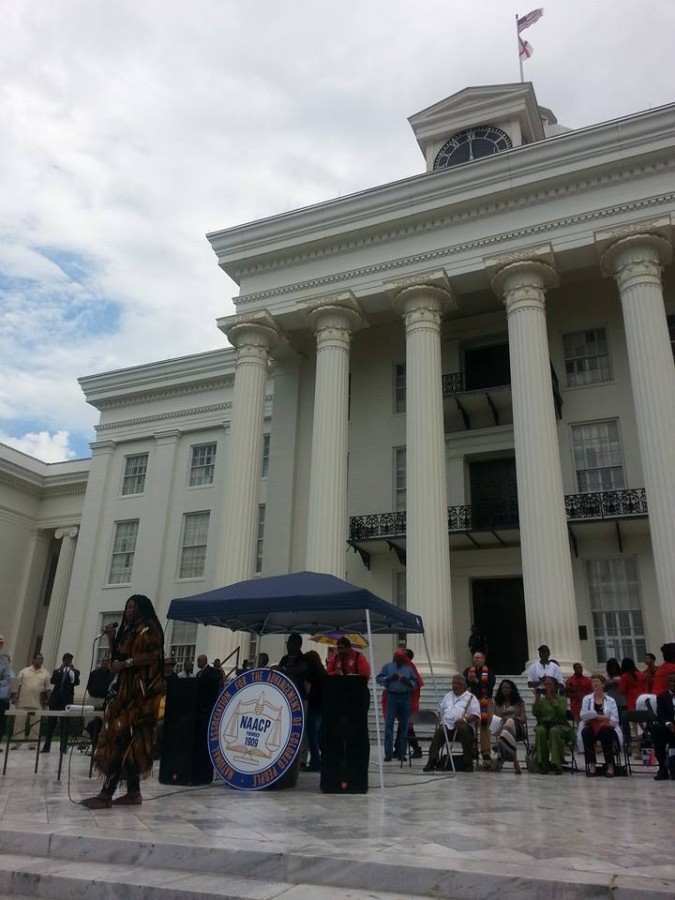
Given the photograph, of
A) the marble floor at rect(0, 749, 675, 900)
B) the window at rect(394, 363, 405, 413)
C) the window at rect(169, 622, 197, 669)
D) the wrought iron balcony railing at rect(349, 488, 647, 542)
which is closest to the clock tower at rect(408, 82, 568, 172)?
the window at rect(394, 363, 405, 413)

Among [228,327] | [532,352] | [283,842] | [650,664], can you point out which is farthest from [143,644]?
[228,327]

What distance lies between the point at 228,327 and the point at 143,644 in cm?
1759

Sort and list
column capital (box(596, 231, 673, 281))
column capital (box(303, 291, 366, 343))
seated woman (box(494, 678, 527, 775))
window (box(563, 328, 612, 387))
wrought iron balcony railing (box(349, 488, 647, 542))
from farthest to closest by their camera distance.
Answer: column capital (box(303, 291, 366, 343)) → window (box(563, 328, 612, 387)) → wrought iron balcony railing (box(349, 488, 647, 542)) → column capital (box(596, 231, 673, 281)) → seated woman (box(494, 678, 527, 775))

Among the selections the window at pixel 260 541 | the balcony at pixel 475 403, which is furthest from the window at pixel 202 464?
the balcony at pixel 475 403

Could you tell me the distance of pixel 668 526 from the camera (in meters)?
15.9

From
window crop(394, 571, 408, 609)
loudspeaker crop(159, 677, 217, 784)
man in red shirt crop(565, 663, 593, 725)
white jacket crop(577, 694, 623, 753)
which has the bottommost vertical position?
loudspeaker crop(159, 677, 217, 784)

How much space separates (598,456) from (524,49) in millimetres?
14452

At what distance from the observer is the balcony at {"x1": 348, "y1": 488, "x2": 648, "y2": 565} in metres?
18.8

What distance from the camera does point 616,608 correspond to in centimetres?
1906

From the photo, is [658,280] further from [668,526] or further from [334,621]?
[334,621]

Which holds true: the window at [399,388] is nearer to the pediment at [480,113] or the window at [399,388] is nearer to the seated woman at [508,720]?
the pediment at [480,113]

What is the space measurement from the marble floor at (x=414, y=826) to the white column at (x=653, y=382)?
7.88 metres

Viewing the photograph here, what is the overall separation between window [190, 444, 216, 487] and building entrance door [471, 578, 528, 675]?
1306 centimetres

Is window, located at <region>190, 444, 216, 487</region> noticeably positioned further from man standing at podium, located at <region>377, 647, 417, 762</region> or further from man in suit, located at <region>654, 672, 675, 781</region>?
man in suit, located at <region>654, 672, 675, 781</region>
